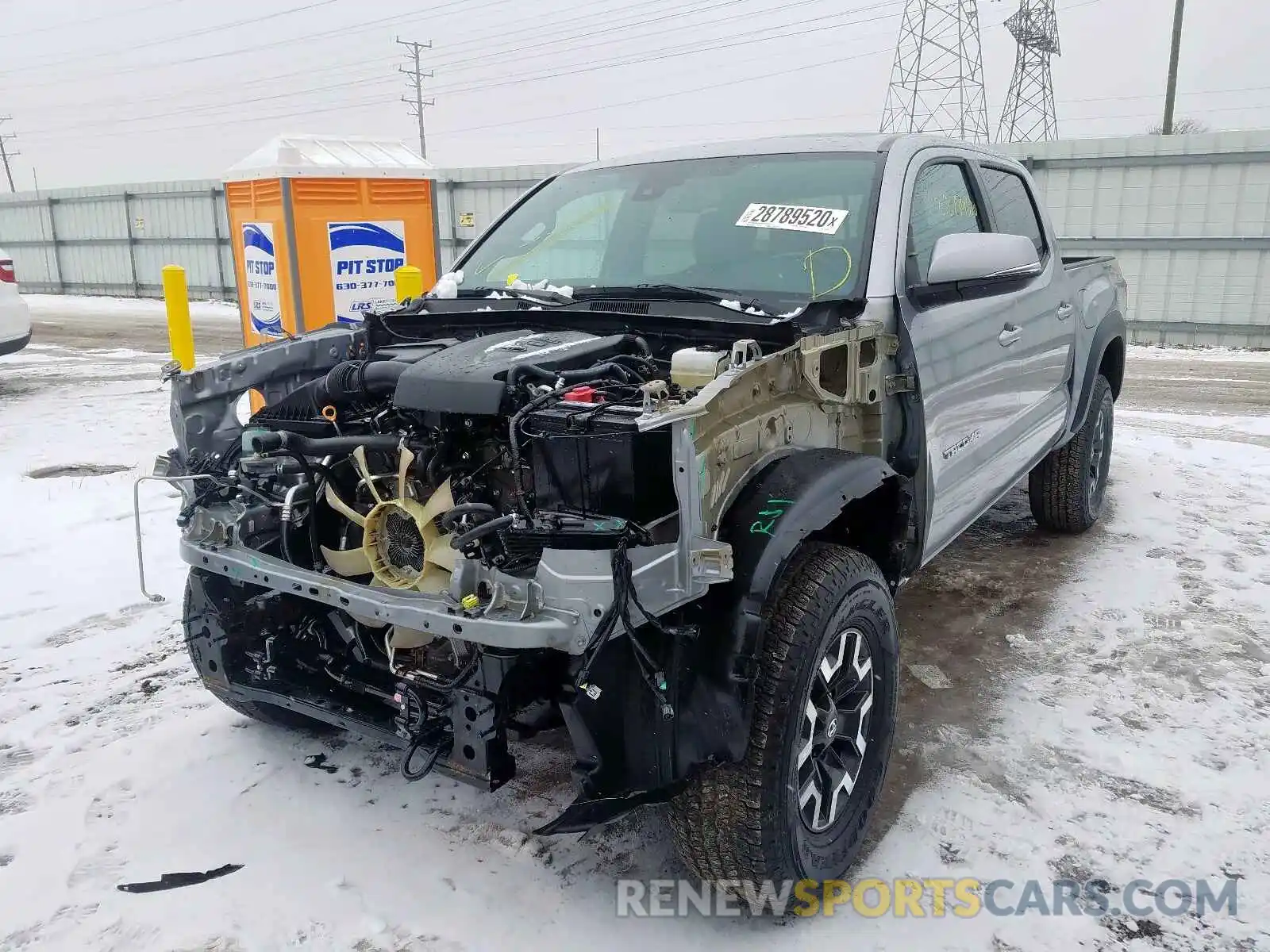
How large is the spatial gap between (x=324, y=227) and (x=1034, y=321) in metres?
5.13

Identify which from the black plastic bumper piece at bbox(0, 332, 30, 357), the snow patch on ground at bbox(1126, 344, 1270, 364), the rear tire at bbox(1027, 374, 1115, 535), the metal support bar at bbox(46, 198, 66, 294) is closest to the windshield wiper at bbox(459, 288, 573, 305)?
the rear tire at bbox(1027, 374, 1115, 535)

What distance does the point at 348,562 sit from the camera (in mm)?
2779

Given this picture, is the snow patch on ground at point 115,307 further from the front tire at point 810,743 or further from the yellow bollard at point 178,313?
the front tire at point 810,743

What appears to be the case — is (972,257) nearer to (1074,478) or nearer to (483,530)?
(483,530)

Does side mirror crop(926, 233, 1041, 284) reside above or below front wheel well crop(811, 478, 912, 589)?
above

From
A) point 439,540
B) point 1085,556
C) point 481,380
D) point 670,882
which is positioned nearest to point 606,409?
point 481,380

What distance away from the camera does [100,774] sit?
122 inches

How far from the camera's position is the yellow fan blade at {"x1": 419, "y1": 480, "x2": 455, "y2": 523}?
8.33ft

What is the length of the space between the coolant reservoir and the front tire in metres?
0.53

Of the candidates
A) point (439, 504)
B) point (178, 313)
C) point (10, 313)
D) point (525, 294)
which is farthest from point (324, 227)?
point (439, 504)

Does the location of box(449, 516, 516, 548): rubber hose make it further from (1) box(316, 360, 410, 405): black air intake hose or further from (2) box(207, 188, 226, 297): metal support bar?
(2) box(207, 188, 226, 297): metal support bar

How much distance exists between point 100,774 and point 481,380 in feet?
6.15

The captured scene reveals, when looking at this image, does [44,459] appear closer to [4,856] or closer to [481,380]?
[4,856]

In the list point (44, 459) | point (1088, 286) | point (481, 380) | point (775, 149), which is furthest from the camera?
point (44, 459)
